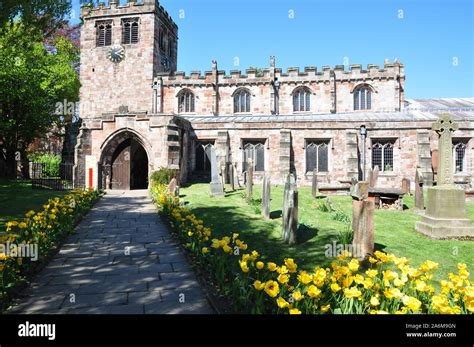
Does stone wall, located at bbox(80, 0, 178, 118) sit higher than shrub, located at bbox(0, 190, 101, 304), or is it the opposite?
stone wall, located at bbox(80, 0, 178, 118)

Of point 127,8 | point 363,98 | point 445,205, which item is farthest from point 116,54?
point 445,205

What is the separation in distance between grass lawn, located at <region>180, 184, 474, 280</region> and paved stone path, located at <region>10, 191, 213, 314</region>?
180 cm

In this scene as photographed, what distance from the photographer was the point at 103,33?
93.0ft

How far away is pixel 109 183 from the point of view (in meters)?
18.9

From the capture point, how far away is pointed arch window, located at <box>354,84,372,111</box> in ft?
86.1

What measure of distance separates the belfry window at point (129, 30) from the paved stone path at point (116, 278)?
23.5 metres

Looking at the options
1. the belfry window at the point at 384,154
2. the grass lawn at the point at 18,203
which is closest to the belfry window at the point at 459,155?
the belfry window at the point at 384,154

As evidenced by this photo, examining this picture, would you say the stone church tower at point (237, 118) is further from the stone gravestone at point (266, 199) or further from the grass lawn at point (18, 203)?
the stone gravestone at point (266, 199)

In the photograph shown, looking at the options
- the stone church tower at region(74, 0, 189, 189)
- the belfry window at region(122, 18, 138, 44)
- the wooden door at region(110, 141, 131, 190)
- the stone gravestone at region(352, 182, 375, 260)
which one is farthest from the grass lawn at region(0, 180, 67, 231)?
the belfry window at region(122, 18, 138, 44)

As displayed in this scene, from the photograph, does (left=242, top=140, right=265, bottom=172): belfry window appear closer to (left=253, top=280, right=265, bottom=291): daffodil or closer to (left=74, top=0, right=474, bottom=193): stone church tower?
(left=74, top=0, right=474, bottom=193): stone church tower

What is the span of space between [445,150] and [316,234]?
4.73m

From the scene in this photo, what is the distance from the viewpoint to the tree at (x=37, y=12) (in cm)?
920

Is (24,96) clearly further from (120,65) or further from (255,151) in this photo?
(255,151)
